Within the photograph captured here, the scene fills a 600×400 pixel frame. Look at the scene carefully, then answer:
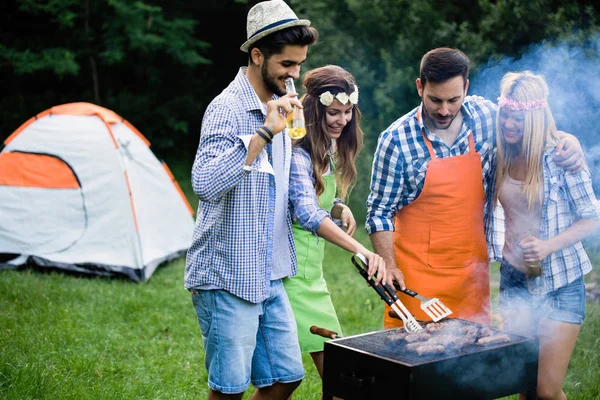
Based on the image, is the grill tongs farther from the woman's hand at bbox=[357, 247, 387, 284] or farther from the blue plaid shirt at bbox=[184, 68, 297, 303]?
the blue plaid shirt at bbox=[184, 68, 297, 303]

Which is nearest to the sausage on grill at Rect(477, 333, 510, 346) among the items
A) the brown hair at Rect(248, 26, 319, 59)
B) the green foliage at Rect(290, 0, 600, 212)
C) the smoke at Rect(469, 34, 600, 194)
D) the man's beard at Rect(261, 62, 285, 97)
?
the man's beard at Rect(261, 62, 285, 97)

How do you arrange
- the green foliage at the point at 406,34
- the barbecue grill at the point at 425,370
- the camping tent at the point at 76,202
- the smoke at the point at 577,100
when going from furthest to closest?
the green foliage at the point at 406,34
the camping tent at the point at 76,202
the smoke at the point at 577,100
the barbecue grill at the point at 425,370

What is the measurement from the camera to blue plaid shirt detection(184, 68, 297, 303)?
110 inches

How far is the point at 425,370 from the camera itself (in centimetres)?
258

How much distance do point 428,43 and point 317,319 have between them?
20.8 ft

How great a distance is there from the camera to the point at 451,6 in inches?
361

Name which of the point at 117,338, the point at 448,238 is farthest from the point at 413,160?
the point at 117,338

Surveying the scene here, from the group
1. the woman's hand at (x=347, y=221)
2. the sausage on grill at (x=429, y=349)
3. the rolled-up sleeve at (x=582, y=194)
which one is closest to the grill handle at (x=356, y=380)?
the sausage on grill at (x=429, y=349)

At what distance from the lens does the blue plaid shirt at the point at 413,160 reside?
346 cm

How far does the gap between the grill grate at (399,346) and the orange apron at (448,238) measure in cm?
41

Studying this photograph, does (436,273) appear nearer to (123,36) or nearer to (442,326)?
(442,326)

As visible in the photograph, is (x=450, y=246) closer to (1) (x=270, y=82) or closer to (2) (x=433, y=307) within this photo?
(2) (x=433, y=307)

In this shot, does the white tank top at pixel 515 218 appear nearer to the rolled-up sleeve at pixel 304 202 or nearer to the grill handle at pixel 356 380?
the rolled-up sleeve at pixel 304 202

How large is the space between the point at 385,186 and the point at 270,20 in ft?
3.56
